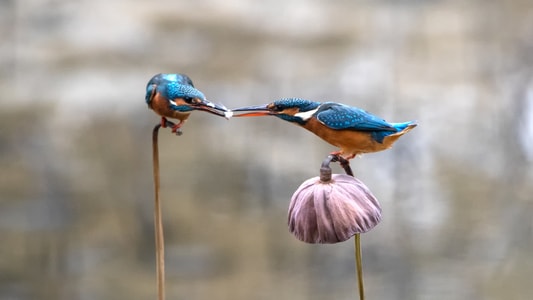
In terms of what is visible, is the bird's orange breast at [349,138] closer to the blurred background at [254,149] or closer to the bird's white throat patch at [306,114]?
the bird's white throat patch at [306,114]

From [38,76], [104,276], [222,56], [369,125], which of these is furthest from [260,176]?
[369,125]

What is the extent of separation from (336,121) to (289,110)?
0.03 meters

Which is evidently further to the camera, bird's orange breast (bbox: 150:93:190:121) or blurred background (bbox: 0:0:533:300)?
blurred background (bbox: 0:0:533:300)

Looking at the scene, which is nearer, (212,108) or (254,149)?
(212,108)

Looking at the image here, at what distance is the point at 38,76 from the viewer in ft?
3.74

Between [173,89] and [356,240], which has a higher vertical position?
[173,89]

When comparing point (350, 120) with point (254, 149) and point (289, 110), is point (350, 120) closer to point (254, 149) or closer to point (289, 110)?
point (289, 110)

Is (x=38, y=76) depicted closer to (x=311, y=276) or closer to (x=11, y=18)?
(x=11, y=18)

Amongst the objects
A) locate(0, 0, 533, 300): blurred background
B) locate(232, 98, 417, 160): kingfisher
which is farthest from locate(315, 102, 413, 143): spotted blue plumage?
locate(0, 0, 533, 300): blurred background

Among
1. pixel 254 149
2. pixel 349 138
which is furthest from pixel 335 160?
pixel 254 149

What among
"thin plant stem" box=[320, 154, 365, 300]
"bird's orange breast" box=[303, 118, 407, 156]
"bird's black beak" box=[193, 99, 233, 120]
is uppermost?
"bird's black beak" box=[193, 99, 233, 120]

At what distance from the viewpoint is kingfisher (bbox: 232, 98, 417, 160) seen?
386 millimetres

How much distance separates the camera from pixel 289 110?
0.39 meters

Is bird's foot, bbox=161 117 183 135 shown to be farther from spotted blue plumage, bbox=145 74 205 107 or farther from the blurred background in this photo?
the blurred background
